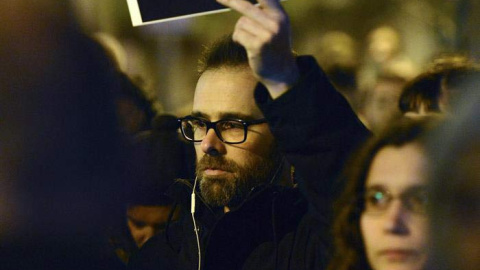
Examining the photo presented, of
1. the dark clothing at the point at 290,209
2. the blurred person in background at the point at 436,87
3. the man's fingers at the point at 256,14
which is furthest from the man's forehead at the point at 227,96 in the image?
the man's fingers at the point at 256,14

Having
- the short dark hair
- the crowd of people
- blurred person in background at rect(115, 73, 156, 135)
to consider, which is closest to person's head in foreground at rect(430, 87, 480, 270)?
the crowd of people

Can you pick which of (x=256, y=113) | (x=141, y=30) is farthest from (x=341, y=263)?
(x=141, y=30)

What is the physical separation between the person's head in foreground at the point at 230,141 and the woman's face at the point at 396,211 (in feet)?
2.68

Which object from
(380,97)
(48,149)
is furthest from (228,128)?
(380,97)

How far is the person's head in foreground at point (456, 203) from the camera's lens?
4.38ft

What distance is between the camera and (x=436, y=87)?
230 cm

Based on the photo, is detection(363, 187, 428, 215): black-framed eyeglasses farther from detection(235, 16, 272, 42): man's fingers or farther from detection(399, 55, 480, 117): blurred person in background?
detection(399, 55, 480, 117): blurred person in background

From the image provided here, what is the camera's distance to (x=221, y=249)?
2.27 meters

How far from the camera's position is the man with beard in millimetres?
1840

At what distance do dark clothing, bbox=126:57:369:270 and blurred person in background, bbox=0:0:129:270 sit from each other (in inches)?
10.5

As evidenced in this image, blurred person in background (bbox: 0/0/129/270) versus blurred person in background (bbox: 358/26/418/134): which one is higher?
blurred person in background (bbox: 0/0/129/270)

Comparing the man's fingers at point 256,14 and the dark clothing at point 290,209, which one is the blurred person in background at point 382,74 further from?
the man's fingers at point 256,14

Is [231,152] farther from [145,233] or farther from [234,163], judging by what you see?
[145,233]

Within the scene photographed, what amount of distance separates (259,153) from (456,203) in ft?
3.52
